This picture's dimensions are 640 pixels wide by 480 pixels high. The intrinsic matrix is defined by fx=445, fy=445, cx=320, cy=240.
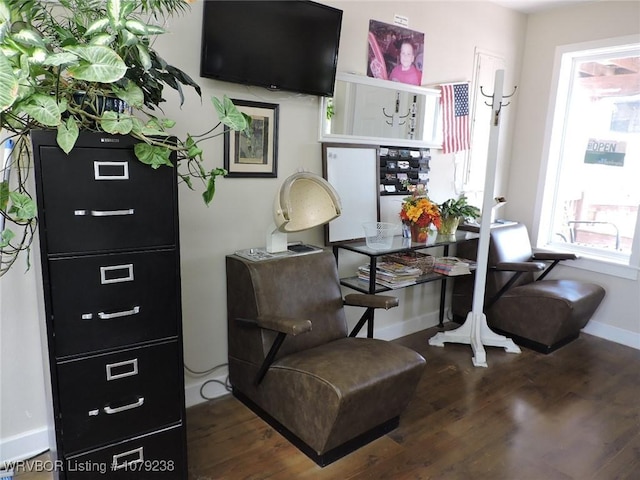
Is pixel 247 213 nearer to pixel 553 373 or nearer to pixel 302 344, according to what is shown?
pixel 302 344

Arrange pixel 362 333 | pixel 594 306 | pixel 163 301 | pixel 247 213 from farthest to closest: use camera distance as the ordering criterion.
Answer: pixel 594 306
pixel 362 333
pixel 247 213
pixel 163 301

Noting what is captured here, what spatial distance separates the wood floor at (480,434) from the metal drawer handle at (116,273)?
988mm

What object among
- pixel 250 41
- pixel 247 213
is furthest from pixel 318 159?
pixel 250 41

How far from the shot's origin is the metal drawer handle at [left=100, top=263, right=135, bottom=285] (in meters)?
1.51

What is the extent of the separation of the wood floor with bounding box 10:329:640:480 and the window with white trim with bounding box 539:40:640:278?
3.94 ft

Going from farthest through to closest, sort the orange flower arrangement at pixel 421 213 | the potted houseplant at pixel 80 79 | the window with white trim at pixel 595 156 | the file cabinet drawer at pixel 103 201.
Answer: the window with white trim at pixel 595 156 < the orange flower arrangement at pixel 421 213 < the file cabinet drawer at pixel 103 201 < the potted houseplant at pixel 80 79

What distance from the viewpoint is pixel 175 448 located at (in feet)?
5.77

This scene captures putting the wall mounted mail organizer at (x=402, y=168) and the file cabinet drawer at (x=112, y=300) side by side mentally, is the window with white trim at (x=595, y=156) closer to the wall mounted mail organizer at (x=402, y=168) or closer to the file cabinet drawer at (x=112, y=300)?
the wall mounted mail organizer at (x=402, y=168)

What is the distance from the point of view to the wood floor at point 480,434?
201 centimetres

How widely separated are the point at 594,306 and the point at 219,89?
316 centimetres

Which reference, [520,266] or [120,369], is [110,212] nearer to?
[120,369]

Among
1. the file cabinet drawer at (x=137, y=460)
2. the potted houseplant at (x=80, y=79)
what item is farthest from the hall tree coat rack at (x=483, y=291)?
the file cabinet drawer at (x=137, y=460)

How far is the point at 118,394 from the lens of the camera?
160cm

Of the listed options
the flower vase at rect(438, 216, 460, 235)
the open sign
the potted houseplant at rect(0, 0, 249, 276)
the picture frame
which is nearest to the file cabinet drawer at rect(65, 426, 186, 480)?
the potted houseplant at rect(0, 0, 249, 276)
